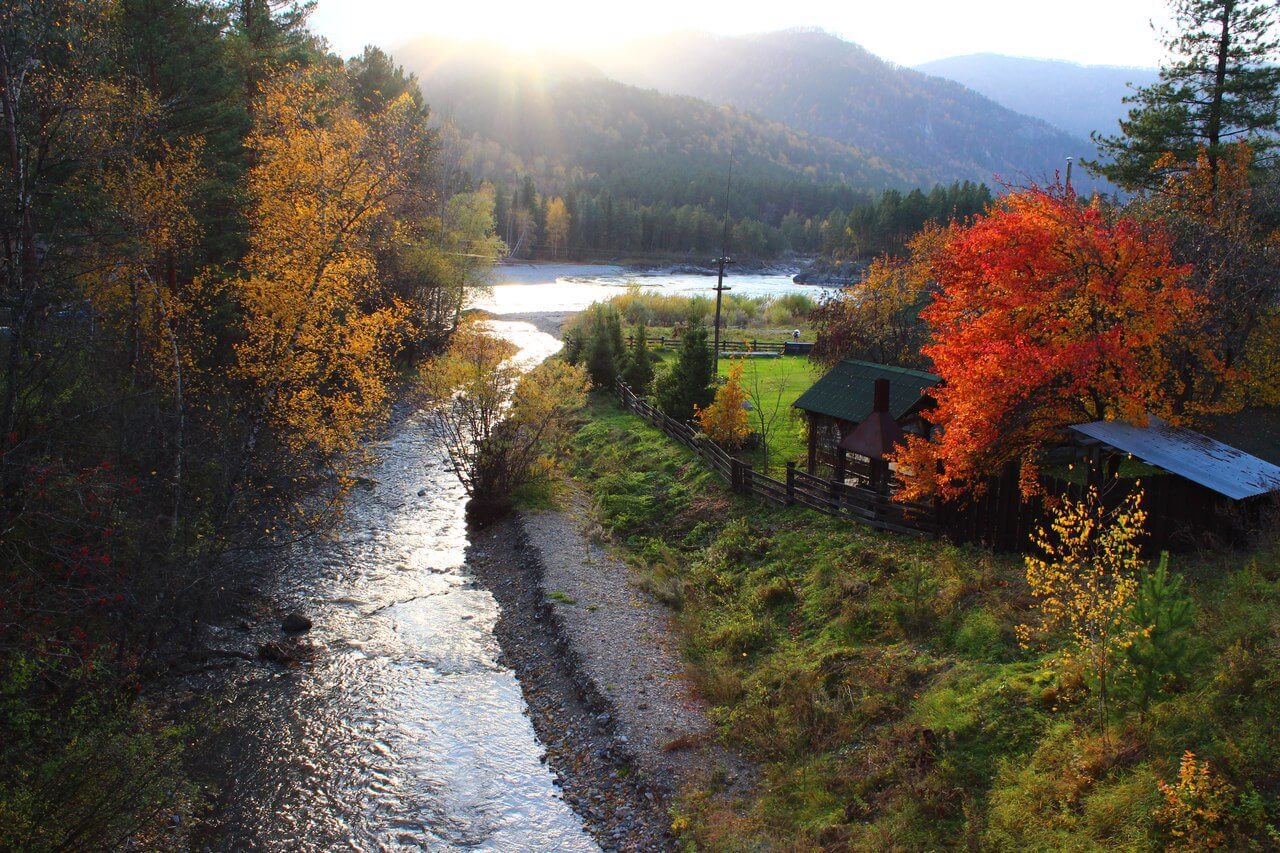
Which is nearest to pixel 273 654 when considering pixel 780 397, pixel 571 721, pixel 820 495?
pixel 571 721

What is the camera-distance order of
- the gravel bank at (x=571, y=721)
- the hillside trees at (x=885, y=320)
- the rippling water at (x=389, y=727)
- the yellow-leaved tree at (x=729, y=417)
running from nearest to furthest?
the rippling water at (x=389, y=727) → the gravel bank at (x=571, y=721) → the yellow-leaved tree at (x=729, y=417) → the hillside trees at (x=885, y=320)

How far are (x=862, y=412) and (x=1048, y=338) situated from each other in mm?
5920

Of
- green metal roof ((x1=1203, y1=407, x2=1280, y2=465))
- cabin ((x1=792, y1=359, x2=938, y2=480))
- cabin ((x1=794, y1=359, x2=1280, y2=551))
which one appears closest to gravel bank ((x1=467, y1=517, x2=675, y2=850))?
cabin ((x1=794, y1=359, x2=1280, y2=551))

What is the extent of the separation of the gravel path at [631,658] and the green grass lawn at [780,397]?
7154mm

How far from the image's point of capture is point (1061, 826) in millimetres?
8695

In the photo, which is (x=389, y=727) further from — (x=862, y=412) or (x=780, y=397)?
(x=780, y=397)

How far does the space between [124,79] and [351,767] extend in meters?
16.7

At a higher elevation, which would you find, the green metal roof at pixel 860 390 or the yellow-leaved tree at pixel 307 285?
the yellow-leaved tree at pixel 307 285

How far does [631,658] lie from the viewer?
16719 mm

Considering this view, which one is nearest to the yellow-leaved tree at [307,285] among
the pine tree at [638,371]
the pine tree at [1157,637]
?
the pine tree at [1157,637]

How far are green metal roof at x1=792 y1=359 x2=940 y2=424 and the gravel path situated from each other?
7.44 meters

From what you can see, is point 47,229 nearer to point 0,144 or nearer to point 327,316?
point 0,144

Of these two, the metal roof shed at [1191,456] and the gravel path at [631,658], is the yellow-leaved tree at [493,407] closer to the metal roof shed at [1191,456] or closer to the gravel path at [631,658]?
the gravel path at [631,658]

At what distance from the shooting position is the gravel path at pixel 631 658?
43.3 ft
